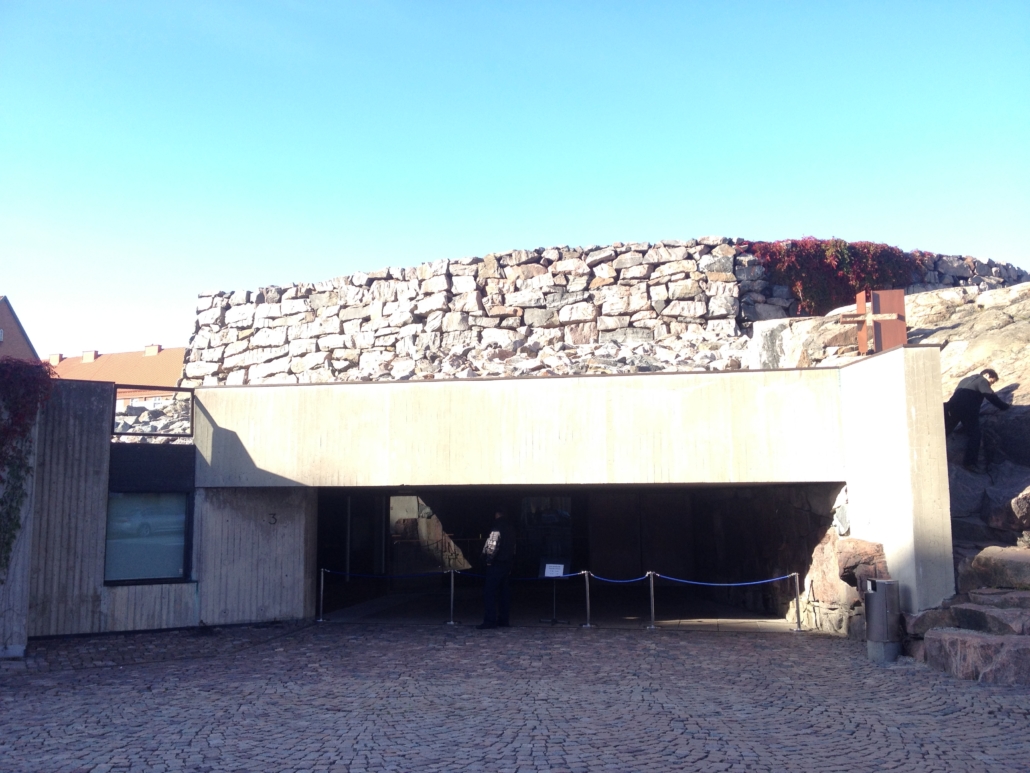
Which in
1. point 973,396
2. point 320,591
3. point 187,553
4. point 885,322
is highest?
point 885,322

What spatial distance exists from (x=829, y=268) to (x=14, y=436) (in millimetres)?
16034

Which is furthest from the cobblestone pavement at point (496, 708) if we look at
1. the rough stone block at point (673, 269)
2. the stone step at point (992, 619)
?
the rough stone block at point (673, 269)

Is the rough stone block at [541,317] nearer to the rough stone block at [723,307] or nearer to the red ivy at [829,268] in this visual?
the rough stone block at [723,307]

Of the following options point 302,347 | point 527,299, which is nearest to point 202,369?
point 302,347

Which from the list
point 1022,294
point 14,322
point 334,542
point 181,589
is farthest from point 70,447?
point 14,322

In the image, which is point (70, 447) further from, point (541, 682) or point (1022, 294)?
point (1022, 294)

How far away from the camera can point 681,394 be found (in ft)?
35.9

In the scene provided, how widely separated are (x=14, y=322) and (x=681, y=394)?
29.8m

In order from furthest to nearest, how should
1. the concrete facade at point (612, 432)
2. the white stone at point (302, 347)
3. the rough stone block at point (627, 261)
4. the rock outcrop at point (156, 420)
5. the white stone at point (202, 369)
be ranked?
the white stone at point (202, 369) < the white stone at point (302, 347) < the rough stone block at point (627, 261) < the rock outcrop at point (156, 420) < the concrete facade at point (612, 432)

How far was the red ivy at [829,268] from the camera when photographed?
1869 cm

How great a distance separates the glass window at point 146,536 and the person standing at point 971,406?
33.8ft

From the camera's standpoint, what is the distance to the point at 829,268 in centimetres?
1902

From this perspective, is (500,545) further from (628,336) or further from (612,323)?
(612,323)

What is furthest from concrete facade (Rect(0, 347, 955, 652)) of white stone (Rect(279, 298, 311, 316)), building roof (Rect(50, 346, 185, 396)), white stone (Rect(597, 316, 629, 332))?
building roof (Rect(50, 346, 185, 396))
